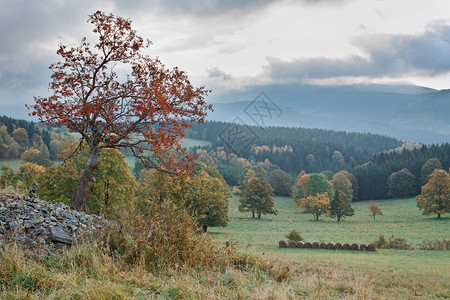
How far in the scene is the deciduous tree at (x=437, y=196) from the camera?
56.8 metres

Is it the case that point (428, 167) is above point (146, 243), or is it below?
above

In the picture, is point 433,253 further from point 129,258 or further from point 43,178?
point 43,178

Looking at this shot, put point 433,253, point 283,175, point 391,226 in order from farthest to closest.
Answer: point 283,175 → point 391,226 → point 433,253

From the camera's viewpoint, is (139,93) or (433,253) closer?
(139,93)

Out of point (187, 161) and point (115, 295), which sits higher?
Result: point (187, 161)

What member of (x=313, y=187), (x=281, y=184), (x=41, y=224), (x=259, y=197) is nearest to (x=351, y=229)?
(x=259, y=197)

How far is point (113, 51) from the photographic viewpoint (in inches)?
543

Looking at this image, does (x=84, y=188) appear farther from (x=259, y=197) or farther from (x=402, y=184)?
(x=402, y=184)

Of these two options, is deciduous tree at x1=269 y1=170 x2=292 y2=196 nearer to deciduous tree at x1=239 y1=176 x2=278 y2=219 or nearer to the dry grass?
deciduous tree at x1=239 y1=176 x2=278 y2=219

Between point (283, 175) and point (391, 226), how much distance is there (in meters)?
49.9

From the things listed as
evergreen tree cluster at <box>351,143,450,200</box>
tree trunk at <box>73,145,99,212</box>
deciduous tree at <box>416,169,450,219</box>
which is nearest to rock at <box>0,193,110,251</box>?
tree trunk at <box>73,145,99,212</box>

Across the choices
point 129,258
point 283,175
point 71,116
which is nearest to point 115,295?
point 129,258

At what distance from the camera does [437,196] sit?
57406 mm

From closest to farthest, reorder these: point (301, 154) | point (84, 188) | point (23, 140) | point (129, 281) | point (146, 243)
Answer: point (129, 281), point (146, 243), point (84, 188), point (23, 140), point (301, 154)
